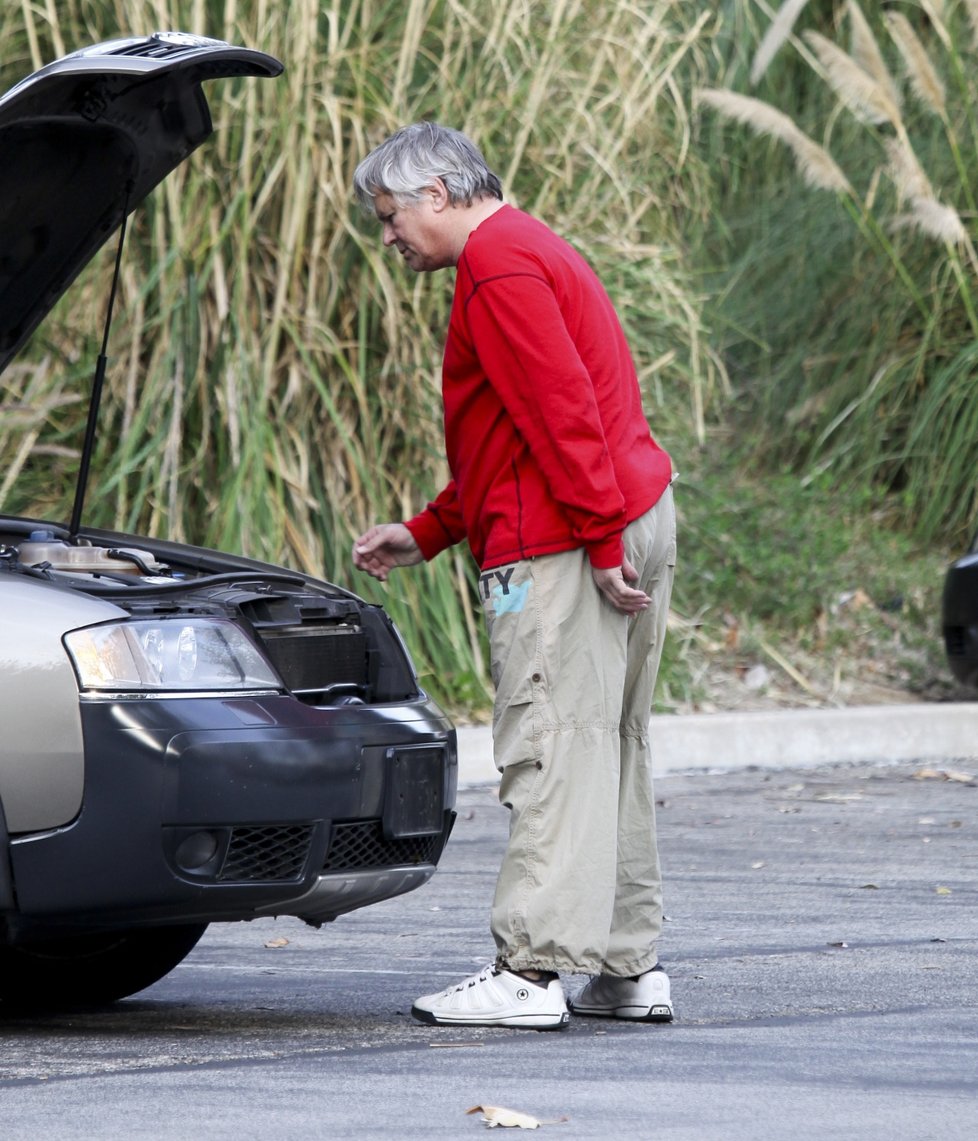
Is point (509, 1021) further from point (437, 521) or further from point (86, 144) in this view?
point (86, 144)

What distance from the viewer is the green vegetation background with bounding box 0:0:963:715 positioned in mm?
8609

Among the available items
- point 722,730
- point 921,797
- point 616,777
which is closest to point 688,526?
point 722,730

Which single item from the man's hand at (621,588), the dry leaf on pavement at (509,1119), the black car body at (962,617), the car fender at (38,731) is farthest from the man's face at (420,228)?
the black car body at (962,617)

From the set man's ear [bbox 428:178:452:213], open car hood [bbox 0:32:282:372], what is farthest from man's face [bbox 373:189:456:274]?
open car hood [bbox 0:32:282:372]

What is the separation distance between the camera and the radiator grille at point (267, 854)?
395 centimetres

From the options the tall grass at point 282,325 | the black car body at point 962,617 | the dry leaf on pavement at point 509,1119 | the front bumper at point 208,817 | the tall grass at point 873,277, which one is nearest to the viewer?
the dry leaf on pavement at point 509,1119

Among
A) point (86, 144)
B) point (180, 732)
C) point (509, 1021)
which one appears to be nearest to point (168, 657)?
point (180, 732)

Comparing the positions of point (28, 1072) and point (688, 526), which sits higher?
point (28, 1072)

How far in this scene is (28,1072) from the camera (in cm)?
382

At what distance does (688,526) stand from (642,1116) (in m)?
7.35

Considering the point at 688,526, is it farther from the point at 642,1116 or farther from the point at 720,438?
the point at 642,1116

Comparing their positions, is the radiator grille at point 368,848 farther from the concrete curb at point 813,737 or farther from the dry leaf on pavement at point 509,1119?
the concrete curb at point 813,737

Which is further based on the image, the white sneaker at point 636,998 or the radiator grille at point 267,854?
the white sneaker at point 636,998

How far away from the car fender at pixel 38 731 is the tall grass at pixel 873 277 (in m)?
7.58
